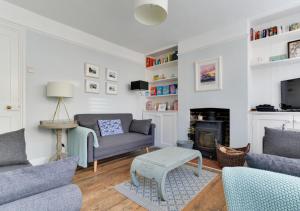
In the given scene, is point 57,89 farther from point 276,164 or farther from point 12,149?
point 276,164

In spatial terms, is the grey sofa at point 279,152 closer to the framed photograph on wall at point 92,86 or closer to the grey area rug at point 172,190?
the grey area rug at point 172,190

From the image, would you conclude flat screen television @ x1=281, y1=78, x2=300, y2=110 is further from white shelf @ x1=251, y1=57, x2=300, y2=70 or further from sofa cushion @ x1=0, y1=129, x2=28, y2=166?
sofa cushion @ x1=0, y1=129, x2=28, y2=166

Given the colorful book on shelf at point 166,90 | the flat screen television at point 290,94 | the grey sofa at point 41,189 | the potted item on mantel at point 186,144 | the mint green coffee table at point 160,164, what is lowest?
the potted item on mantel at point 186,144

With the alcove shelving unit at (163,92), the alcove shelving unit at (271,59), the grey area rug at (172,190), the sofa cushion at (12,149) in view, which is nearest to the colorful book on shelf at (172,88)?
the alcove shelving unit at (163,92)

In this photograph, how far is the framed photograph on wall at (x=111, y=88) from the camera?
12.6ft

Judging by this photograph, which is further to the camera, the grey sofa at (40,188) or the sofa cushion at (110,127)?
the sofa cushion at (110,127)

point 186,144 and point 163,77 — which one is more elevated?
point 163,77

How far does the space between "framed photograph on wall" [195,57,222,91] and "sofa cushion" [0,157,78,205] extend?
9.92ft

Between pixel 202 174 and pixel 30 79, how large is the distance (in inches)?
125

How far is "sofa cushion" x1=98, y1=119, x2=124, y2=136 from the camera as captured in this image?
3.32 meters

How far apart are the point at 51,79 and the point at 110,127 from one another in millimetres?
1418

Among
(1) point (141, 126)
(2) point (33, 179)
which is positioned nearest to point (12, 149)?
(2) point (33, 179)

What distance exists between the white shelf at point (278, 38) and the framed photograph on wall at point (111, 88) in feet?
9.75

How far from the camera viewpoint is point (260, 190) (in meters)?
0.61
